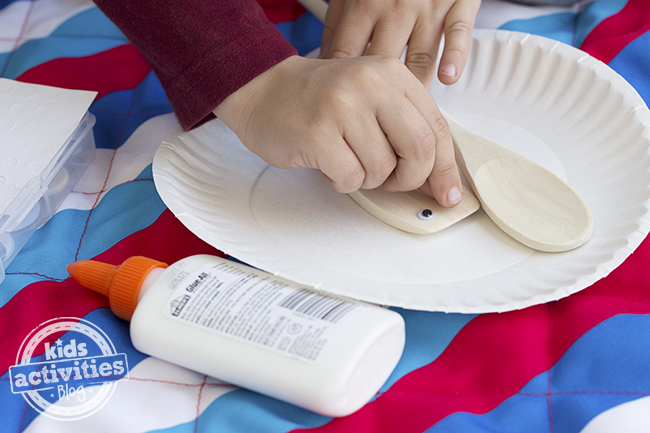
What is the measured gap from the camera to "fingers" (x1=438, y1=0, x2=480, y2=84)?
50 cm

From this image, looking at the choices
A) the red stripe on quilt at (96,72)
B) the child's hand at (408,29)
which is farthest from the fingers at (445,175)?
the red stripe on quilt at (96,72)

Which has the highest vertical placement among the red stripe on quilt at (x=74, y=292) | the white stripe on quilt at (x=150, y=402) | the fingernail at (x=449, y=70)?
the fingernail at (x=449, y=70)

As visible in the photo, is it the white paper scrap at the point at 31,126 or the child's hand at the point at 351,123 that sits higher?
the child's hand at the point at 351,123

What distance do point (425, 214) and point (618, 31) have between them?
1.21 feet

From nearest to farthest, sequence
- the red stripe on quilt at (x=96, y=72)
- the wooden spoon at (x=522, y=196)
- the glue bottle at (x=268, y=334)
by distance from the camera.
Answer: the glue bottle at (x=268, y=334) → the wooden spoon at (x=522, y=196) → the red stripe on quilt at (x=96, y=72)

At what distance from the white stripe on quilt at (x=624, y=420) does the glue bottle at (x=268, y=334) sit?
0.12 meters

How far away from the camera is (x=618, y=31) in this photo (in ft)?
2.03

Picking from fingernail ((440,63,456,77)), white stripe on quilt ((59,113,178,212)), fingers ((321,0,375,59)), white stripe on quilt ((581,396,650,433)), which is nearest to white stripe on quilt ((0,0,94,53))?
white stripe on quilt ((59,113,178,212))

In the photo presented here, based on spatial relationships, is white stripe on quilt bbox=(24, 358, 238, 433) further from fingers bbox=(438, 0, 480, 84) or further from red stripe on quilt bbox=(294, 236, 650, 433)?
fingers bbox=(438, 0, 480, 84)

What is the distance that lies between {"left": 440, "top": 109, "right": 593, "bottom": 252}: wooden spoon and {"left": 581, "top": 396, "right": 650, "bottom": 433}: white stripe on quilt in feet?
0.38

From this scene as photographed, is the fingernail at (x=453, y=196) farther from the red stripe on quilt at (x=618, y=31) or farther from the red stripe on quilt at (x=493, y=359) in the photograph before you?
the red stripe on quilt at (x=618, y=31)

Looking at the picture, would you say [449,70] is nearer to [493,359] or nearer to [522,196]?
[522,196]

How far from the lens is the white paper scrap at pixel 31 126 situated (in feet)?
1.53

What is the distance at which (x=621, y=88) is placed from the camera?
1.66 feet
